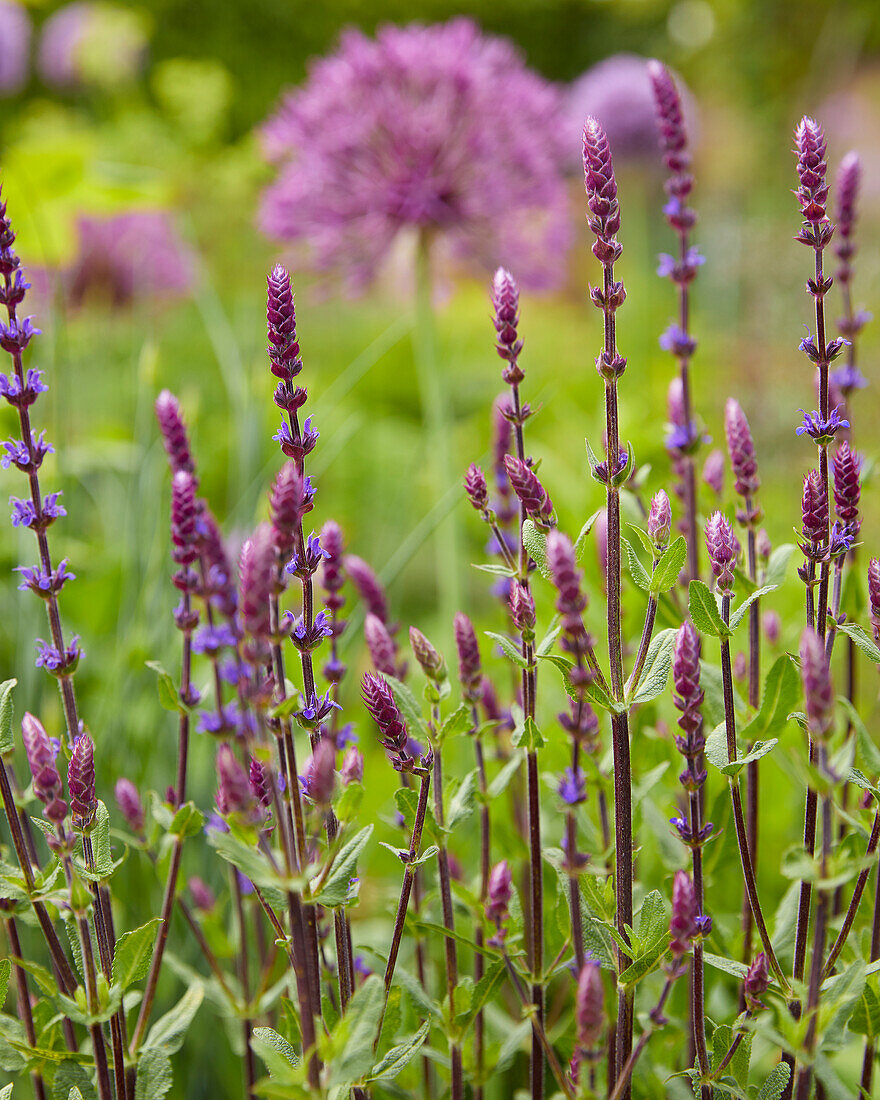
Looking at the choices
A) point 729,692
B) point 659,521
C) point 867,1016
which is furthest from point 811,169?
point 867,1016

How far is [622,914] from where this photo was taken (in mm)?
671

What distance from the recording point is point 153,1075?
2.42 ft

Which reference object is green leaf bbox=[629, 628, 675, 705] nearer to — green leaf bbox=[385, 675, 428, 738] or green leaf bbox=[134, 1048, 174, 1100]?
green leaf bbox=[385, 675, 428, 738]

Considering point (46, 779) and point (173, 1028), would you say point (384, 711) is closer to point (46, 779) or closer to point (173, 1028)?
point (46, 779)

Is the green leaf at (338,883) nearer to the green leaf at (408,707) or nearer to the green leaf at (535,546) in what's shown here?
the green leaf at (408,707)

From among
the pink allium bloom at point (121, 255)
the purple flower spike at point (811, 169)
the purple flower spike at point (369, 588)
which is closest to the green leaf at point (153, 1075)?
the purple flower spike at point (369, 588)

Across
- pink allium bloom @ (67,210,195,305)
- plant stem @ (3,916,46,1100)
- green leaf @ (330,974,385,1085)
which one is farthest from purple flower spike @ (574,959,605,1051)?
pink allium bloom @ (67,210,195,305)

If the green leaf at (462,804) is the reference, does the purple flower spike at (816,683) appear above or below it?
above

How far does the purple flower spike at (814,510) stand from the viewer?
24.7 inches

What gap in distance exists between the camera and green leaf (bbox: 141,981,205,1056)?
2.45ft

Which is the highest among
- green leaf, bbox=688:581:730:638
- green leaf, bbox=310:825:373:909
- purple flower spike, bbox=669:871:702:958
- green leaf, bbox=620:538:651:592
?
green leaf, bbox=620:538:651:592

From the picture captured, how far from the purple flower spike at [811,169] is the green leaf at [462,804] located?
0.44 metres

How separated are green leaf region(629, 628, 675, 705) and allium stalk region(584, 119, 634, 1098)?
17 millimetres

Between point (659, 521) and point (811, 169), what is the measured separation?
248 mm
